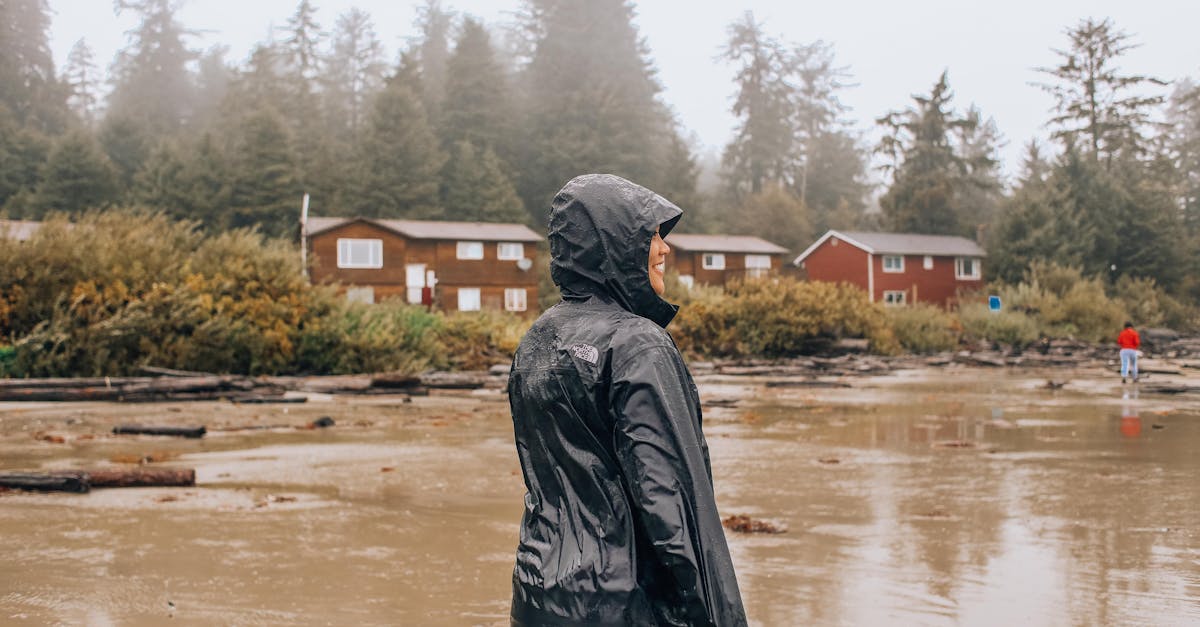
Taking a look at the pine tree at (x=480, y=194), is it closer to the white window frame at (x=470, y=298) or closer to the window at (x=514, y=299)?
the window at (x=514, y=299)

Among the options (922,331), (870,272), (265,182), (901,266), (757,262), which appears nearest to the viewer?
(922,331)

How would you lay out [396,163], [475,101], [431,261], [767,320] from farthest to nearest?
[475,101] → [396,163] → [431,261] → [767,320]

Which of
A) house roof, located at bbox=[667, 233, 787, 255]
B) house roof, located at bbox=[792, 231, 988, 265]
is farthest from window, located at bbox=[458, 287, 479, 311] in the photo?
house roof, located at bbox=[792, 231, 988, 265]

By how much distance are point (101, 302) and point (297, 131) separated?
66017mm

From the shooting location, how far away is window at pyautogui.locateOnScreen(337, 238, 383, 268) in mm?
54062

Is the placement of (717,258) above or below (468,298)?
above

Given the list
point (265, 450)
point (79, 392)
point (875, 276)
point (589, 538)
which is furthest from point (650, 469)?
point (875, 276)

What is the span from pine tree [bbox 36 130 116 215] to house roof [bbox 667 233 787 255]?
3401cm

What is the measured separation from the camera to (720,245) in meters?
67.9

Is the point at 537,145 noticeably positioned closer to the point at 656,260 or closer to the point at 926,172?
the point at 926,172

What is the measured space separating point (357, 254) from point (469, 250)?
5.67 m

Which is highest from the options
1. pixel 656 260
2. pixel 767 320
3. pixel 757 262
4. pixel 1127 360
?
pixel 757 262

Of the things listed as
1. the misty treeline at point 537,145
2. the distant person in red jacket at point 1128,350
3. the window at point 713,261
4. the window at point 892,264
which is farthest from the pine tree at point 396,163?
the distant person in red jacket at point 1128,350

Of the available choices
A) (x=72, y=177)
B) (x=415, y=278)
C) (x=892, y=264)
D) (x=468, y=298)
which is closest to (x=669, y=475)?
(x=415, y=278)
